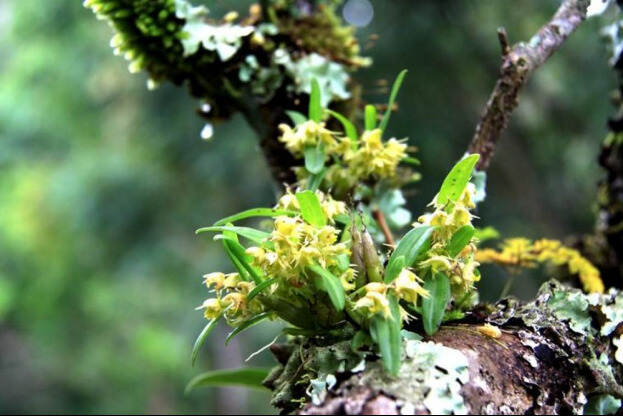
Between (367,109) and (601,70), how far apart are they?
370 centimetres

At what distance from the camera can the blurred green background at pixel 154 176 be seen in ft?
14.2

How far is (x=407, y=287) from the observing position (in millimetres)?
799

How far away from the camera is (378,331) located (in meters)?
0.77

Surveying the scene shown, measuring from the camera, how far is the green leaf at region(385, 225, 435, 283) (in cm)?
83

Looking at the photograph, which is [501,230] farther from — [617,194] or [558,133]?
[617,194]

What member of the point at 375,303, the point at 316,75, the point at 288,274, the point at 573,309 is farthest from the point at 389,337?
the point at 316,75

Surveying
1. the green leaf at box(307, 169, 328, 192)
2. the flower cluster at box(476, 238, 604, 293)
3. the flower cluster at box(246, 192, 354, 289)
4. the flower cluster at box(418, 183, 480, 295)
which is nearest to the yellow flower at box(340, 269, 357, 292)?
the flower cluster at box(246, 192, 354, 289)

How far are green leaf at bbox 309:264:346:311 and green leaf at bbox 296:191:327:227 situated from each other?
85 millimetres

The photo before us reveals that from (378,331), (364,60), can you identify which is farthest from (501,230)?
(378,331)

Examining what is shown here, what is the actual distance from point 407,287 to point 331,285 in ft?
0.34

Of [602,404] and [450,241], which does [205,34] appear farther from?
[602,404]

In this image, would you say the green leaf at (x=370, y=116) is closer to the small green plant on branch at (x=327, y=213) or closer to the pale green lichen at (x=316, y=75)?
the small green plant on branch at (x=327, y=213)

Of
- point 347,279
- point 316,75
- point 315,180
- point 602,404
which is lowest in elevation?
point 602,404

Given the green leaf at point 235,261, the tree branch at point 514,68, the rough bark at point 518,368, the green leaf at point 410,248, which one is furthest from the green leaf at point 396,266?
the tree branch at point 514,68
